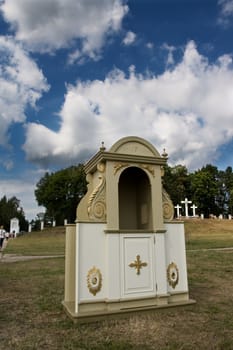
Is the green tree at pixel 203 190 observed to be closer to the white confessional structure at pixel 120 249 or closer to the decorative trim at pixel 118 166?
the white confessional structure at pixel 120 249

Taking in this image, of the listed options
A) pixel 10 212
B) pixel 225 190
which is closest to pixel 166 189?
pixel 225 190

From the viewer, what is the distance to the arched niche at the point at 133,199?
21.4ft

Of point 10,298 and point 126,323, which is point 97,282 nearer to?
point 126,323

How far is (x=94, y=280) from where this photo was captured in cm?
513

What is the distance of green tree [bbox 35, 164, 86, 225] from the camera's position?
161 feet

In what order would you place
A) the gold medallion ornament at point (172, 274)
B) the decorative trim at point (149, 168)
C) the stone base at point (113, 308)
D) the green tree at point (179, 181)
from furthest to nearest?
the green tree at point (179, 181) → the decorative trim at point (149, 168) → the gold medallion ornament at point (172, 274) → the stone base at point (113, 308)

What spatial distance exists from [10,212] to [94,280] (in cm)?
6423

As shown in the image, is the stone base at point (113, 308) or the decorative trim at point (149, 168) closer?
the stone base at point (113, 308)

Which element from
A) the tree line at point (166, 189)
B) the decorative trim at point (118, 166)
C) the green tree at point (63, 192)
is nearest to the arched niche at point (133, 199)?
the decorative trim at point (118, 166)

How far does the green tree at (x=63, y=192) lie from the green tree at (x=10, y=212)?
14342 millimetres

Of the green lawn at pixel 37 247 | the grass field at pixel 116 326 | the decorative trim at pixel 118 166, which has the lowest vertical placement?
the grass field at pixel 116 326

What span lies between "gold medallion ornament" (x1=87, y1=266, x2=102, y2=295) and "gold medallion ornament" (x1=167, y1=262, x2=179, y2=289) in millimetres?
1449

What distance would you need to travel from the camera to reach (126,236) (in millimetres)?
5449

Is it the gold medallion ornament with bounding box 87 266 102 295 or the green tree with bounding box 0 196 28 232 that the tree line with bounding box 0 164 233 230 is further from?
the gold medallion ornament with bounding box 87 266 102 295
